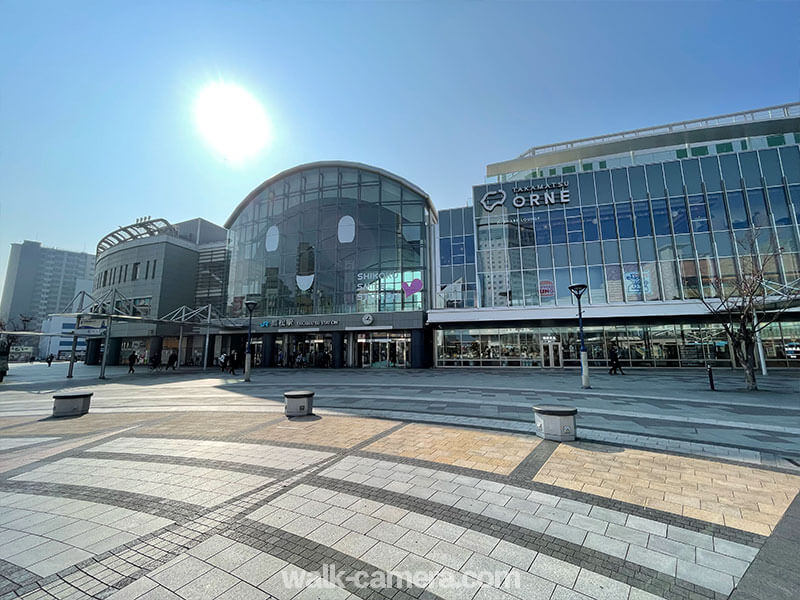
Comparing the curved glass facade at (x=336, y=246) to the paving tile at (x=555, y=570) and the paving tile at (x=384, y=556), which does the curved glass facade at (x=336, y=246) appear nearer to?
the paving tile at (x=384, y=556)

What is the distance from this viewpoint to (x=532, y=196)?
98.3 ft

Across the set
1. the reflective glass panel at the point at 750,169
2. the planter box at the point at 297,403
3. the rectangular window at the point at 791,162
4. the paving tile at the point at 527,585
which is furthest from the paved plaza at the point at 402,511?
the rectangular window at the point at 791,162

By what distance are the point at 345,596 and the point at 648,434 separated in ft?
26.6

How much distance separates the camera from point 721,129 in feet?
104

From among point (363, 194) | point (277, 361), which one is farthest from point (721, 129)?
point (277, 361)

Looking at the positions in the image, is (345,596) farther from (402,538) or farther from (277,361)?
(277,361)

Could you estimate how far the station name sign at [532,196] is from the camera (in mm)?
29438

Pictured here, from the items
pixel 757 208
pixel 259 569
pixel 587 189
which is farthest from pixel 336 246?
pixel 757 208

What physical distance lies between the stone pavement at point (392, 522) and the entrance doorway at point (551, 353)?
73.2ft

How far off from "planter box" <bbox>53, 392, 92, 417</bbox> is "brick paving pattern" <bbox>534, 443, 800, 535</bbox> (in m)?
13.8

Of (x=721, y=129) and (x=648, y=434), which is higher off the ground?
(x=721, y=129)

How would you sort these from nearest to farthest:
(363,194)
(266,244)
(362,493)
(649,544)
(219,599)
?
(219,599) < (649,544) < (362,493) < (363,194) < (266,244)

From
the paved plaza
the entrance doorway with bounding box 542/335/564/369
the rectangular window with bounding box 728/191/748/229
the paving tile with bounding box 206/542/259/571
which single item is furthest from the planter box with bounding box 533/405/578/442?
→ the rectangular window with bounding box 728/191/748/229

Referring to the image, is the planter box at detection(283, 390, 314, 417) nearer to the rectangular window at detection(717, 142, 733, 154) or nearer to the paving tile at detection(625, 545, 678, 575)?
the paving tile at detection(625, 545, 678, 575)
